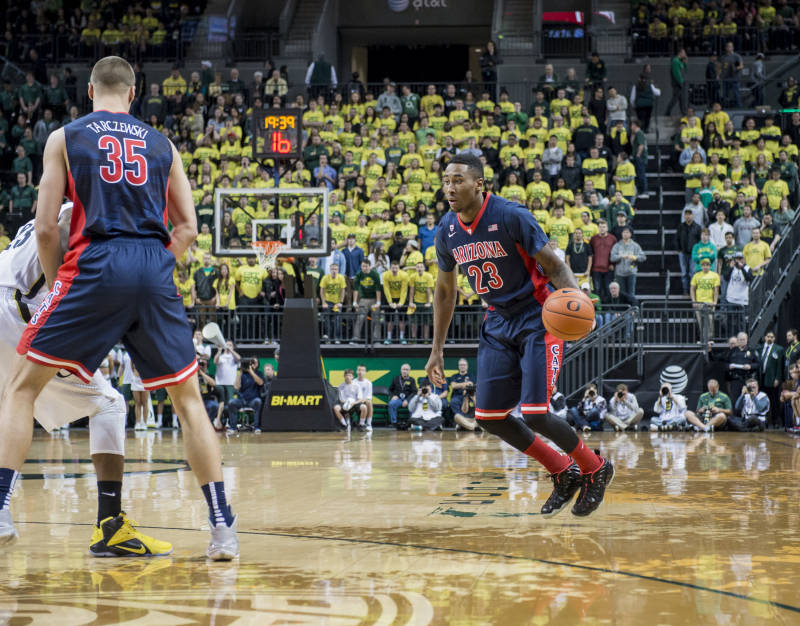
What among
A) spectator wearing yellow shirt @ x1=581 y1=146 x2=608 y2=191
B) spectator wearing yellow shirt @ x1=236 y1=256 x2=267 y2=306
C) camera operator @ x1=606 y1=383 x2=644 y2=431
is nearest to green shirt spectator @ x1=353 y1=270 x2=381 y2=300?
spectator wearing yellow shirt @ x1=236 y1=256 x2=267 y2=306

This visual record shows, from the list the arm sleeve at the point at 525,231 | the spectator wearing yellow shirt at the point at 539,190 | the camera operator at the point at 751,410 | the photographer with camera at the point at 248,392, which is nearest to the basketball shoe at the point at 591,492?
the arm sleeve at the point at 525,231

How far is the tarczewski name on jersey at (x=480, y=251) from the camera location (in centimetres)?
645

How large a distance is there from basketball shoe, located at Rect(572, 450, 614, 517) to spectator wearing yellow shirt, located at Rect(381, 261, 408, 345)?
13.2 metres

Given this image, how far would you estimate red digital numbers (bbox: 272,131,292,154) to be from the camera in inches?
749

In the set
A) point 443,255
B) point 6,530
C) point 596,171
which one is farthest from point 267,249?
point 6,530

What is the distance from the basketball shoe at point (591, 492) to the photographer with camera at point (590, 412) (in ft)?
38.1

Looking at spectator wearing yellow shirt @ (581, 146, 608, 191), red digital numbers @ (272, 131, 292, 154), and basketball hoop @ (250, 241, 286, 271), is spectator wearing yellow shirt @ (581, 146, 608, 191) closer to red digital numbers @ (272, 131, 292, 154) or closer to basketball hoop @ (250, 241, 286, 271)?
red digital numbers @ (272, 131, 292, 154)

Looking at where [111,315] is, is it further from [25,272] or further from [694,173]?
[694,173]

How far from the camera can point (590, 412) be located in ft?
59.0

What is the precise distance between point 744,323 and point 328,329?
783cm

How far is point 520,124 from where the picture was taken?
24.1m

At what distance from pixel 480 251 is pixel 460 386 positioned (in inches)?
485

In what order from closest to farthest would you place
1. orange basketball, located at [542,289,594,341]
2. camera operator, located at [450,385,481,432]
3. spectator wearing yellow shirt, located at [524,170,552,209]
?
orange basketball, located at [542,289,594,341], camera operator, located at [450,385,481,432], spectator wearing yellow shirt, located at [524,170,552,209]

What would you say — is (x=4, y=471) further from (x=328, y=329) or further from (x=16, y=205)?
(x=16, y=205)
